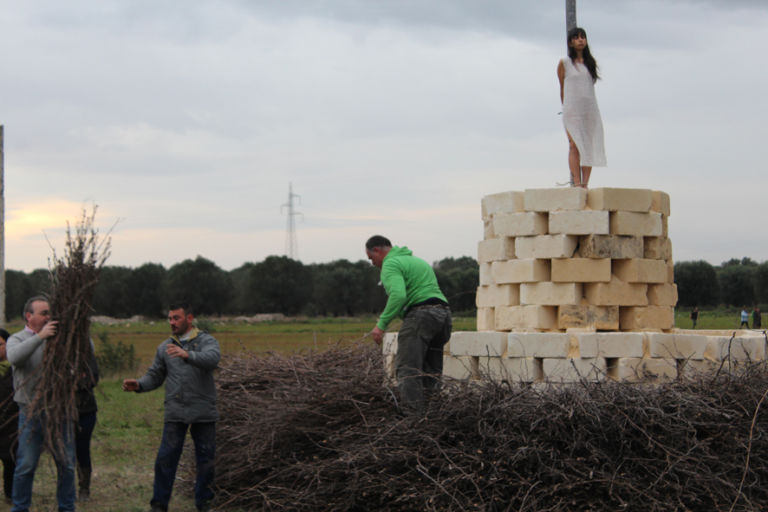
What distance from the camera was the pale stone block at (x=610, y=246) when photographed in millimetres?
9000

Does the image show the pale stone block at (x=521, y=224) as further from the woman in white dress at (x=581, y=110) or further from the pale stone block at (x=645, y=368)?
the pale stone block at (x=645, y=368)

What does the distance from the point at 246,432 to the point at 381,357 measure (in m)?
2.21

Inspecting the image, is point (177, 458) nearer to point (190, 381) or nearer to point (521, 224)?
point (190, 381)

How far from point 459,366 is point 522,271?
121 centimetres

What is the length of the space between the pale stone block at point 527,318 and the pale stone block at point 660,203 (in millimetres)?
1574

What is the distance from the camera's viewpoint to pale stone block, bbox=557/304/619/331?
8.97 m

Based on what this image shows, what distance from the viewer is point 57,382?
23.5ft

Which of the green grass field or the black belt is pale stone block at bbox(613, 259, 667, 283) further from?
the green grass field

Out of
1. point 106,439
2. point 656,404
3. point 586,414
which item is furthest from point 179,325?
point 106,439

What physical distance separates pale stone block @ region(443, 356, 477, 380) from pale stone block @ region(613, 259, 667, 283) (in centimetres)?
178

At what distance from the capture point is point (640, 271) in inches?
360

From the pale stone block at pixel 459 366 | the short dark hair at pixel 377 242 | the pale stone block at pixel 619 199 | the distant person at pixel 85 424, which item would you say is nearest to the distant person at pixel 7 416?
the distant person at pixel 85 424

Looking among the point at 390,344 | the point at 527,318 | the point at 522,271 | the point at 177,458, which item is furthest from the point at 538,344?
the point at 177,458

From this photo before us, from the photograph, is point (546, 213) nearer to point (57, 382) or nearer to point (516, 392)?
point (516, 392)
